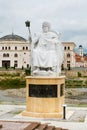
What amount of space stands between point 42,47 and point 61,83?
1.94m

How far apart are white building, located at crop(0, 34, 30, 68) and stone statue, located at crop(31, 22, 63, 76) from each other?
8248 centimetres

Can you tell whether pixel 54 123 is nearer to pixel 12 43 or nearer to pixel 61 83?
pixel 61 83

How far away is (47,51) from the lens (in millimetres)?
17469

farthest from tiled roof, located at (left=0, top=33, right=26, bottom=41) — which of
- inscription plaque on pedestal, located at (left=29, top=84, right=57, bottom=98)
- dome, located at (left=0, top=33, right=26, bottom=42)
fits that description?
inscription plaque on pedestal, located at (left=29, top=84, right=57, bottom=98)

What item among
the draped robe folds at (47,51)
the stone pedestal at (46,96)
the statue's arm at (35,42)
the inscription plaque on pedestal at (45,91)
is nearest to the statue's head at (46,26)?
the draped robe folds at (47,51)

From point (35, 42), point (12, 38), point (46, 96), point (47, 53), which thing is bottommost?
point (46, 96)

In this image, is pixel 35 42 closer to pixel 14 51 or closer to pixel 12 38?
pixel 14 51

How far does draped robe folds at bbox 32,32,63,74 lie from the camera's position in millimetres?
17188

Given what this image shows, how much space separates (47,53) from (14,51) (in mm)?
85504

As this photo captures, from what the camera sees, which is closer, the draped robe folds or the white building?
the draped robe folds

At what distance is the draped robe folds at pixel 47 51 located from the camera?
17.2 m

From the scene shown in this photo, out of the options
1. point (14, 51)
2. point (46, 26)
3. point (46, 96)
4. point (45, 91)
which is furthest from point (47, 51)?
point (14, 51)

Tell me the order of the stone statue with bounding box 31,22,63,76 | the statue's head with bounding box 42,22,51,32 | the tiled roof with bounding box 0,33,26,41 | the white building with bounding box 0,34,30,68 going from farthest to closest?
the tiled roof with bounding box 0,33,26,41, the white building with bounding box 0,34,30,68, the statue's head with bounding box 42,22,51,32, the stone statue with bounding box 31,22,63,76

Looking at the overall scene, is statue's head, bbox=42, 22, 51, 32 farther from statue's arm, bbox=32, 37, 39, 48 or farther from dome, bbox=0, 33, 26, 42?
dome, bbox=0, 33, 26, 42
